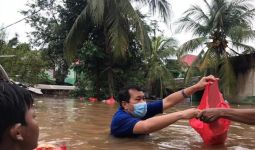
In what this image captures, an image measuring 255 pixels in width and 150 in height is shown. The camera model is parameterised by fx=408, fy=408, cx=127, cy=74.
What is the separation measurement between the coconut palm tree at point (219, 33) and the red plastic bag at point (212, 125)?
1356 cm

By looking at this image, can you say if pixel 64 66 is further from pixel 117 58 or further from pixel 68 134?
pixel 68 134

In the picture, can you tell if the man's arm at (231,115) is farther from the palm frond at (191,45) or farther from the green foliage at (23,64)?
the palm frond at (191,45)

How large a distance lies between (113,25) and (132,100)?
1140cm

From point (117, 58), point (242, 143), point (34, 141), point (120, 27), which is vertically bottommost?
point (242, 143)

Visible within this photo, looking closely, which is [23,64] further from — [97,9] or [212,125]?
[212,125]

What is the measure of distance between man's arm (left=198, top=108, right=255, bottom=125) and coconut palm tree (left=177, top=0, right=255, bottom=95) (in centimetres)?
1429

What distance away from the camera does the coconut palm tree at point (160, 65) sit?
21.8 metres

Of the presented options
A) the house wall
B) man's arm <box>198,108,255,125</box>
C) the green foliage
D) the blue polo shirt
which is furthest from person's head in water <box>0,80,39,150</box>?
the house wall

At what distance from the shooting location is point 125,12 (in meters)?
15.7

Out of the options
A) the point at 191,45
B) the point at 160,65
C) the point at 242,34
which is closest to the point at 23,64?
the point at 191,45

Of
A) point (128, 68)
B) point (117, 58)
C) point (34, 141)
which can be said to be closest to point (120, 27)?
point (117, 58)

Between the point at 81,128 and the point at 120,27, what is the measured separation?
10.0m

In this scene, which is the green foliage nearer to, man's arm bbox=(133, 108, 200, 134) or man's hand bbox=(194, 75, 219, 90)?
man's hand bbox=(194, 75, 219, 90)

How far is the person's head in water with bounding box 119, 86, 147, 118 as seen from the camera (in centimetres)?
454
